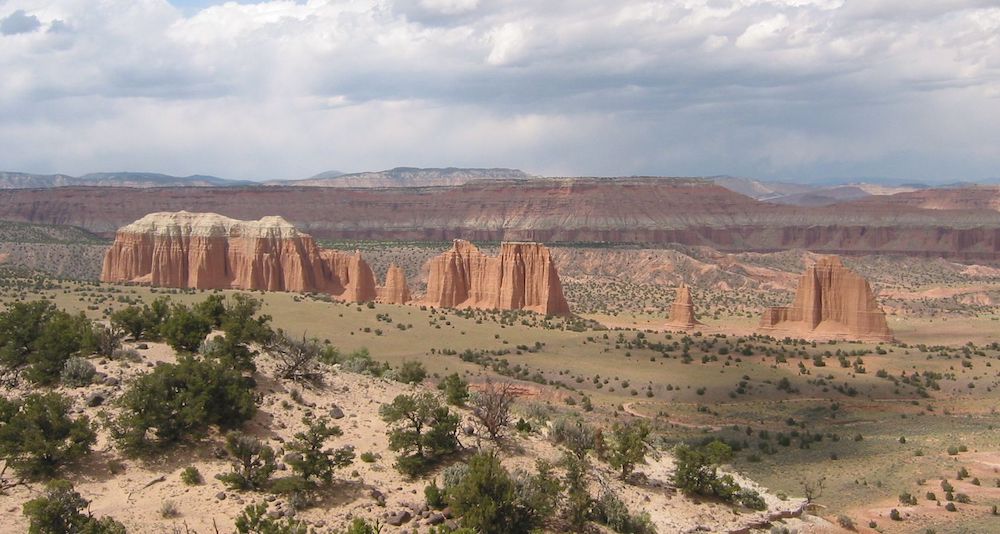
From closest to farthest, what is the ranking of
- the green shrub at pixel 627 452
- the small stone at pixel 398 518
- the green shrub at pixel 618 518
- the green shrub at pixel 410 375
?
the small stone at pixel 398 518
the green shrub at pixel 618 518
the green shrub at pixel 627 452
the green shrub at pixel 410 375

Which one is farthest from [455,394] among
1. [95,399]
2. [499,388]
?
[499,388]

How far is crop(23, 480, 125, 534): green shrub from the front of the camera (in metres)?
15.9

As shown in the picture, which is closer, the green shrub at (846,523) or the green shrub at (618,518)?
the green shrub at (618,518)

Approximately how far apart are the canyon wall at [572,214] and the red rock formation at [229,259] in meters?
69.6

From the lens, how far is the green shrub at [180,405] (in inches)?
765

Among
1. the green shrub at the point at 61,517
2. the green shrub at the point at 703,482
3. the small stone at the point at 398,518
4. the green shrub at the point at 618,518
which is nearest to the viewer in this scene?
the green shrub at the point at 61,517

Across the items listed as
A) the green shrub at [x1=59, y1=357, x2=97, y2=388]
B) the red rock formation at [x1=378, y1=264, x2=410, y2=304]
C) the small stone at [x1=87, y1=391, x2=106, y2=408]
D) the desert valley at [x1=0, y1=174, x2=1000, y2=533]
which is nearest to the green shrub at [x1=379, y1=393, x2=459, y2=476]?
the desert valley at [x1=0, y1=174, x2=1000, y2=533]

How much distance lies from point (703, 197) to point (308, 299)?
123m

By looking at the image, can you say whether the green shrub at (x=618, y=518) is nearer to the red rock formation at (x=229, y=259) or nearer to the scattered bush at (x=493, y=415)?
the scattered bush at (x=493, y=415)

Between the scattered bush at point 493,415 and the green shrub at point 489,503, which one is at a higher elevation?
the scattered bush at point 493,415

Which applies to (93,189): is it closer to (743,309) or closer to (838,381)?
(743,309)

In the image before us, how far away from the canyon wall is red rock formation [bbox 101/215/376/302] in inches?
2742

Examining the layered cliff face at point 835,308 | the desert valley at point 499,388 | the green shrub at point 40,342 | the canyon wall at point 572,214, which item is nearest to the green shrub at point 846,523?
the desert valley at point 499,388

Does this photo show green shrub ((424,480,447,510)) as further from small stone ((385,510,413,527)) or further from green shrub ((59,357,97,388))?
green shrub ((59,357,97,388))
